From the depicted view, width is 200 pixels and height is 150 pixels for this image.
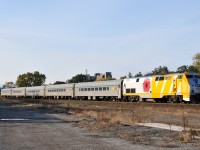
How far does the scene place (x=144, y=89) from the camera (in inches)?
1757

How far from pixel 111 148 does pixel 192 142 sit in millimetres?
2798

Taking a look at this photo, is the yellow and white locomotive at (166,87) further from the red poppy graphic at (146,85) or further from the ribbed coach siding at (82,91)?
the ribbed coach siding at (82,91)

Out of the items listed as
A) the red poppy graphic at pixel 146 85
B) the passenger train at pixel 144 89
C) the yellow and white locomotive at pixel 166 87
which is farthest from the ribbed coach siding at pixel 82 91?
the red poppy graphic at pixel 146 85

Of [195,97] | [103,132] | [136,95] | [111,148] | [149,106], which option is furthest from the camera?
[136,95]

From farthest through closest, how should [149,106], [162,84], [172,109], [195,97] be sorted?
[162,84] < [195,97] < [149,106] < [172,109]

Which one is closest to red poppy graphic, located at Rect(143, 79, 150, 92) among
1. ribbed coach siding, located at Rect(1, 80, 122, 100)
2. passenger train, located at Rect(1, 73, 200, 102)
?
passenger train, located at Rect(1, 73, 200, 102)

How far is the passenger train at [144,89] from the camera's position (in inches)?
1481

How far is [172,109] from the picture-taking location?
2933 centimetres

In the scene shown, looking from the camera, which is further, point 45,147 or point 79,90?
point 79,90

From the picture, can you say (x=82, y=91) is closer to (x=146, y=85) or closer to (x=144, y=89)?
(x=144, y=89)

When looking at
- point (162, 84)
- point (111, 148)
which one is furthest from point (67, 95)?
point (111, 148)

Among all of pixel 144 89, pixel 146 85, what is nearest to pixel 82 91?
pixel 144 89

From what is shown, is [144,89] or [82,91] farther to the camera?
[82,91]

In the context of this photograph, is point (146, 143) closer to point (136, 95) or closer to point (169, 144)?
point (169, 144)
